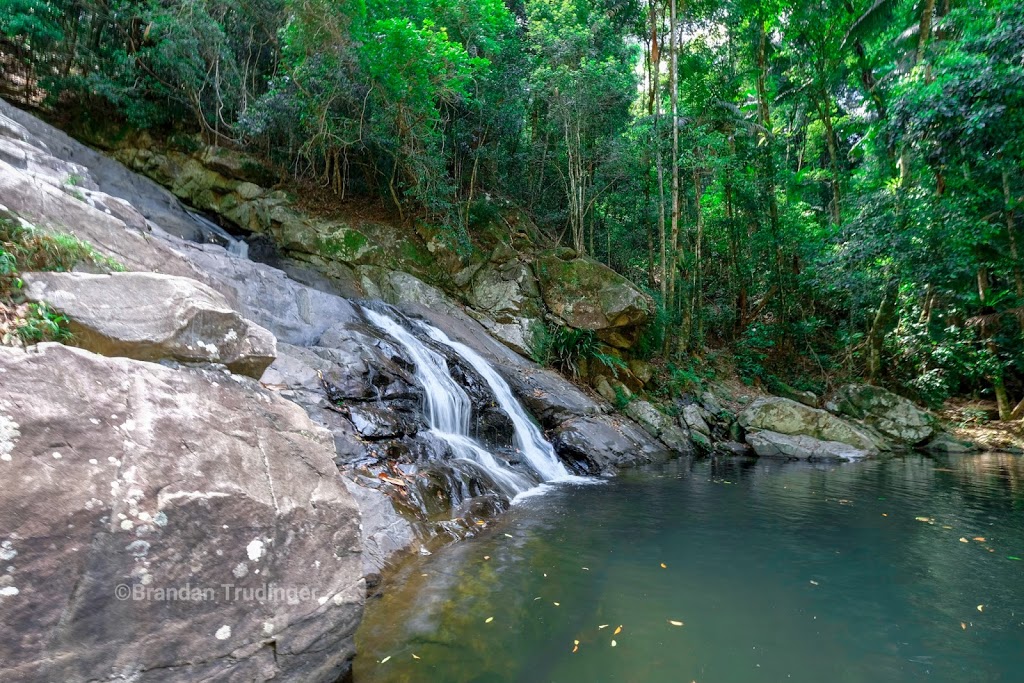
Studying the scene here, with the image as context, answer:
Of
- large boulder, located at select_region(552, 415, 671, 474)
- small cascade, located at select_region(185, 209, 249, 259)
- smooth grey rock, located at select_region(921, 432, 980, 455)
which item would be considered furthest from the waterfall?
smooth grey rock, located at select_region(921, 432, 980, 455)

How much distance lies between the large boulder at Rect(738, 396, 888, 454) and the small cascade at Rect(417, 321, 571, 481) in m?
6.20

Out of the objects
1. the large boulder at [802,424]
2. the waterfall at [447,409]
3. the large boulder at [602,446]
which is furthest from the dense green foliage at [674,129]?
the waterfall at [447,409]

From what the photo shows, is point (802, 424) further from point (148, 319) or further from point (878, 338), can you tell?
point (148, 319)

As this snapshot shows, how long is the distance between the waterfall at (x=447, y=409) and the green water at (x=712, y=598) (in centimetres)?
76

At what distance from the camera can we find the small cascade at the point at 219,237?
1170 cm

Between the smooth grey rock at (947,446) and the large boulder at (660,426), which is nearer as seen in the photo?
the large boulder at (660,426)

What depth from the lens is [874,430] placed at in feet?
45.2

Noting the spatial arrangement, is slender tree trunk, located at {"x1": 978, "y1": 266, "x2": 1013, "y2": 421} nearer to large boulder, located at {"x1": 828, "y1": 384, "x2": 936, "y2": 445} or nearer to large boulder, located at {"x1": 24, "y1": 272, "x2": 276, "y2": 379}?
large boulder, located at {"x1": 828, "y1": 384, "x2": 936, "y2": 445}

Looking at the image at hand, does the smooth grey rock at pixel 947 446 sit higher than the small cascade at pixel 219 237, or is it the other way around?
the small cascade at pixel 219 237

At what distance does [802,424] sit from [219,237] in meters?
14.5

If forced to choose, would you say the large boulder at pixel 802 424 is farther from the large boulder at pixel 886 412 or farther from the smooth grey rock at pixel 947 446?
the smooth grey rock at pixel 947 446

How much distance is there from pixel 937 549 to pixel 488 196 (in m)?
12.3

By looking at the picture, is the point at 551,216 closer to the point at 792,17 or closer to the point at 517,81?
the point at 517,81

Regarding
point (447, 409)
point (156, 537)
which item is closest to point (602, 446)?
point (447, 409)
